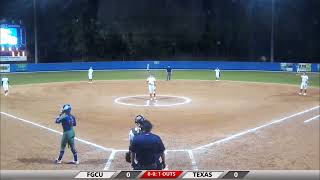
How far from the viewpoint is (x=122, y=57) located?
3052 cm

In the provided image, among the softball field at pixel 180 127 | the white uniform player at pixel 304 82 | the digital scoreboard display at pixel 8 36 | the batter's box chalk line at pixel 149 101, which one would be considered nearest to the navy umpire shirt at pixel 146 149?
the softball field at pixel 180 127

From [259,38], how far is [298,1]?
373 inches

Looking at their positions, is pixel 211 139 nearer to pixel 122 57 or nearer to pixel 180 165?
pixel 180 165

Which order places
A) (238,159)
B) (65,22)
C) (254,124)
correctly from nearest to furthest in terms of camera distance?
(238,159)
(254,124)
(65,22)

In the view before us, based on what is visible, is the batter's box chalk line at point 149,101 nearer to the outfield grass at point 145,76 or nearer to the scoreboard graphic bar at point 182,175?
the outfield grass at point 145,76

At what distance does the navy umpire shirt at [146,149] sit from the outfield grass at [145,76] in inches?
976

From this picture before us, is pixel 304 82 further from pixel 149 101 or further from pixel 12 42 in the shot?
pixel 12 42

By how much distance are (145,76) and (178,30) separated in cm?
636

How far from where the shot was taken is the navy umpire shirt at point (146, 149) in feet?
15.2

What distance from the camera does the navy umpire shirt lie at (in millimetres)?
4637

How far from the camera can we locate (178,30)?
28078 millimetres

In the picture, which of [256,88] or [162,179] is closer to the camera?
[162,179]

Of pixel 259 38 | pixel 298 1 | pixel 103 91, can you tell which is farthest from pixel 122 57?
pixel 298 1

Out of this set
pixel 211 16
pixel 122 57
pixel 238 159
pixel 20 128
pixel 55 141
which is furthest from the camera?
pixel 122 57
